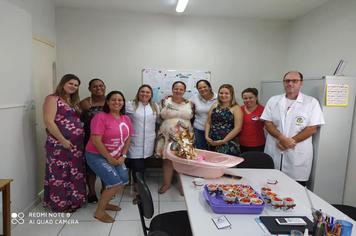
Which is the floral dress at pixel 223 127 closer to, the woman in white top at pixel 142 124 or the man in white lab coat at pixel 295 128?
the man in white lab coat at pixel 295 128

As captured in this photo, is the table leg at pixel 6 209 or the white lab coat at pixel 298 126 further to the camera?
the white lab coat at pixel 298 126

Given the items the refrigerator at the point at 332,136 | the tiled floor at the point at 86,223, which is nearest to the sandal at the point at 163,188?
the tiled floor at the point at 86,223

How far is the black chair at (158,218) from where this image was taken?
1588mm

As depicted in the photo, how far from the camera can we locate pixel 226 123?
3.03 metres

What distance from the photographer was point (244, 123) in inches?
120

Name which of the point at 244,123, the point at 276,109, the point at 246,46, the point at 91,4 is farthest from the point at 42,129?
the point at 246,46

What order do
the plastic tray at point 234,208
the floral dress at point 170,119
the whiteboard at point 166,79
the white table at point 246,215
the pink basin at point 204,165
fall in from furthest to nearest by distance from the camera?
the whiteboard at point 166,79
the floral dress at point 170,119
the pink basin at point 204,165
the plastic tray at point 234,208
the white table at point 246,215

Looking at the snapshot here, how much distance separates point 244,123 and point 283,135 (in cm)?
52

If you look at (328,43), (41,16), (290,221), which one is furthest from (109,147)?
(328,43)

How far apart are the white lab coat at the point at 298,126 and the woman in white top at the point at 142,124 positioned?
153 centimetres

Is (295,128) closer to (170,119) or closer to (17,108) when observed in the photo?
(170,119)

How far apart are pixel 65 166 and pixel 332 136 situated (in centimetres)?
301

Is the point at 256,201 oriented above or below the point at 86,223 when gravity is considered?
above

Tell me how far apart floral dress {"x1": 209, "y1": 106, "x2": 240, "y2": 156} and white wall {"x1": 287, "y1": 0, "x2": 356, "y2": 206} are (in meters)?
1.11
